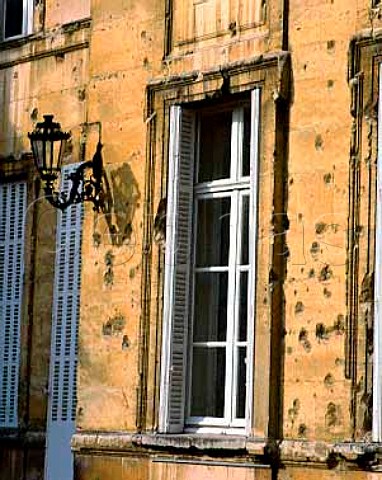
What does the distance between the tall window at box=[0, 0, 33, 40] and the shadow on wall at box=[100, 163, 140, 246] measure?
258 centimetres

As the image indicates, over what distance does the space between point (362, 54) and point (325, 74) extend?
1.13ft

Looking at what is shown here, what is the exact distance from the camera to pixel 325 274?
9.80 meters

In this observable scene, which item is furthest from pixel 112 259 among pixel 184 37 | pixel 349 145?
pixel 349 145

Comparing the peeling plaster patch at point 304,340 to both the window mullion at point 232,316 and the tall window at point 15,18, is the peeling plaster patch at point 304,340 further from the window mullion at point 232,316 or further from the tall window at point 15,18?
the tall window at point 15,18

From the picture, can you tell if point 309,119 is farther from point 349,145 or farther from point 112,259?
point 112,259

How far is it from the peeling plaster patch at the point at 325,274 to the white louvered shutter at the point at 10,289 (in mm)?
4127

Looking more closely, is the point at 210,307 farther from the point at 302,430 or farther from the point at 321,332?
the point at 302,430

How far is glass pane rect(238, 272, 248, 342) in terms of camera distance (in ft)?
34.5

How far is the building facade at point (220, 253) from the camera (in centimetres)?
966

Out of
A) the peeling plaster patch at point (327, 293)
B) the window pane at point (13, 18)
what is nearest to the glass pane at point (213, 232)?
the peeling plaster patch at point (327, 293)

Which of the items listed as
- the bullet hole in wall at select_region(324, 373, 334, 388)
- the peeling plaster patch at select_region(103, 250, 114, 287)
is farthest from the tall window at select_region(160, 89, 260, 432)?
the bullet hole in wall at select_region(324, 373, 334, 388)

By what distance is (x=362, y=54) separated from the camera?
9750mm

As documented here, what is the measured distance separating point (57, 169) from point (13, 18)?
7.81 ft

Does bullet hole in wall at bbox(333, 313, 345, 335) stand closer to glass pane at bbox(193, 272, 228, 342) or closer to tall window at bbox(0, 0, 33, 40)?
glass pane at bbox(193, 272, 228, 342)
